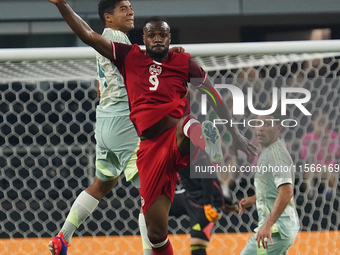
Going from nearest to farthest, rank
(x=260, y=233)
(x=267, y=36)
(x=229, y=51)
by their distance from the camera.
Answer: (x=260, y=233), (x=229, y=51), (x=267, y=36)

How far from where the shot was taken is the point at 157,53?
2074mm

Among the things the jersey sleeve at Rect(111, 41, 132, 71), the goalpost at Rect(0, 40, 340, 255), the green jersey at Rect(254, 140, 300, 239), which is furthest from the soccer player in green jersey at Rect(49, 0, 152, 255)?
the green jersey at Rect(254, 140, 300, 239)

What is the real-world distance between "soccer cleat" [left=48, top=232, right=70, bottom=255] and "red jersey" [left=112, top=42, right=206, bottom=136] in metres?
0.88

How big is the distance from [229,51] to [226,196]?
92 cm

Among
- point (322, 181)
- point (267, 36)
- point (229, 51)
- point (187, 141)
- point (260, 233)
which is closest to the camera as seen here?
point (187, 141)

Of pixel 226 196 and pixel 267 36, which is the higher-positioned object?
pixel 267 36

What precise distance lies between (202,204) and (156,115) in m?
0.99

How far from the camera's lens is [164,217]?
205 centimetres

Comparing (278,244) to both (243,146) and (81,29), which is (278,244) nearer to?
(243,146)

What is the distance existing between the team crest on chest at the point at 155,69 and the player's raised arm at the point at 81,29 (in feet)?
0.63

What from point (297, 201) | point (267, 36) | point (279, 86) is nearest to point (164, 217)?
point (279, 86)

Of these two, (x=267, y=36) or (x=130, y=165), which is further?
(x=267, y=36)

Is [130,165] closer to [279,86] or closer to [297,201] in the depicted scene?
[279,86]

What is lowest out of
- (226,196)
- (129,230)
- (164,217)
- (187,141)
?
(129,230)
